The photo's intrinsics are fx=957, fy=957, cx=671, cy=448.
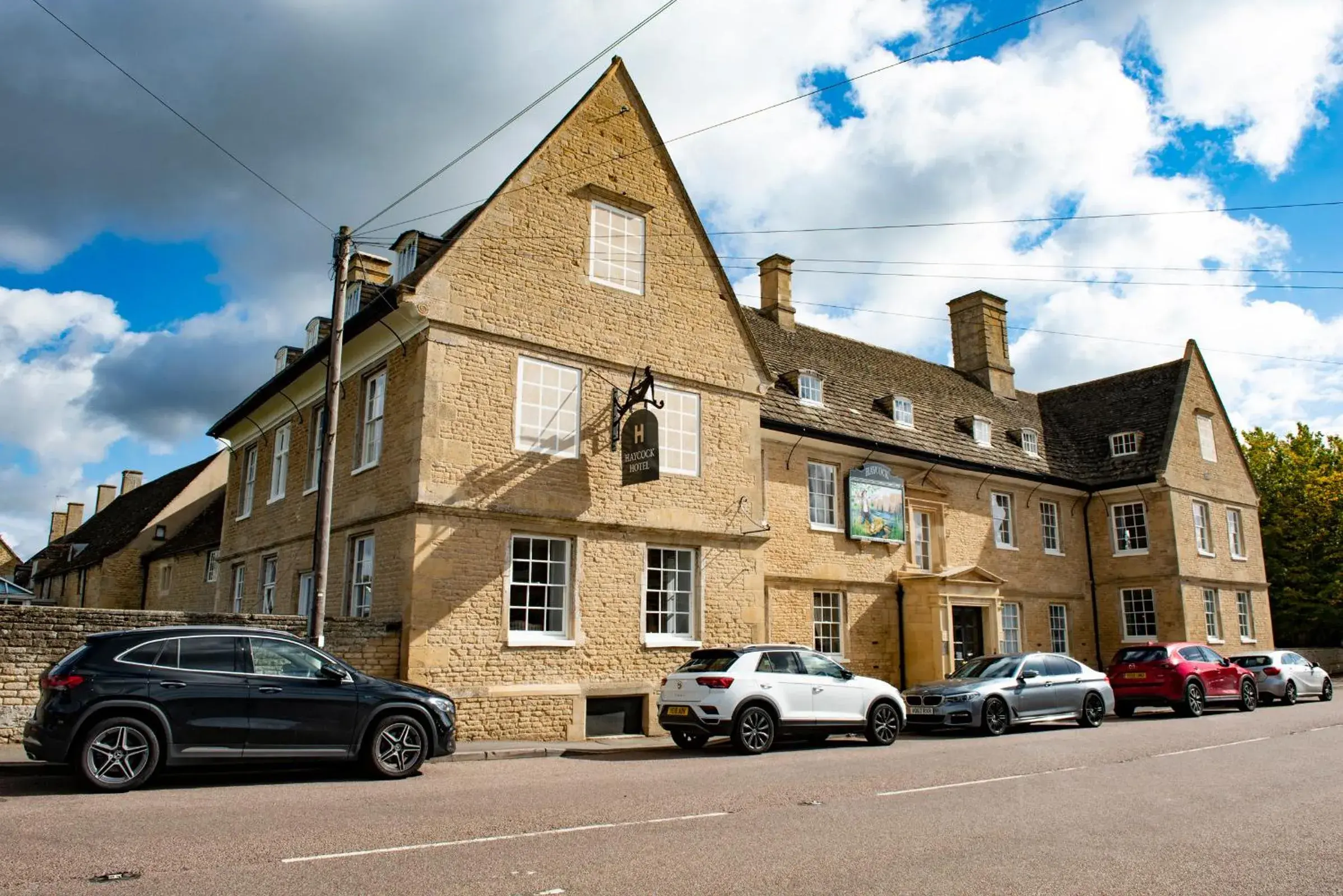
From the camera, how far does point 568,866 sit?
6.29 m

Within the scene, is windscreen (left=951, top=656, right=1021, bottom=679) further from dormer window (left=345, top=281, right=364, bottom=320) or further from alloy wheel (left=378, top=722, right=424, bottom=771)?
dormer window (left=345, top=281, right=364, bottom=320)

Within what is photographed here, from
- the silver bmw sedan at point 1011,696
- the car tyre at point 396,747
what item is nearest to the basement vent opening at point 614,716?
the silver bmw sedan at point 1011,696

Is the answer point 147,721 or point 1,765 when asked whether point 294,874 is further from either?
point 1,765

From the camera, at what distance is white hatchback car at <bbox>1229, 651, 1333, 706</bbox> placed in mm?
23031

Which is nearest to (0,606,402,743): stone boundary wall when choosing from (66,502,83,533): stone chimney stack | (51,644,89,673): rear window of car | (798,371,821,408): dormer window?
(51,644,89,673): rear window of car

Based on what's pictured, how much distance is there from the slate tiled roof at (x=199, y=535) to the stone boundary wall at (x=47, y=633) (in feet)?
50.6

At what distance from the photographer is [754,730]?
13.6 m

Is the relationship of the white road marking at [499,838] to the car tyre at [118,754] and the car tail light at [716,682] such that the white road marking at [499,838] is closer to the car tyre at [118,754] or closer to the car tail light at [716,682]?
the car tyre at [118,754]

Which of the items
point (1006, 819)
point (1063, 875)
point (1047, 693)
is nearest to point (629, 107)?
point (1047, 693)

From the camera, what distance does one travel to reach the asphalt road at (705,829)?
599 centimetres

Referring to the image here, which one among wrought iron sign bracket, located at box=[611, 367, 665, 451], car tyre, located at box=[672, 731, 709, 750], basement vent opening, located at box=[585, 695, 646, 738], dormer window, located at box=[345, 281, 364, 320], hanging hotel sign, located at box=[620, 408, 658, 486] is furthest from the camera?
dormer window, located at box=[345, 281, 364, 320]

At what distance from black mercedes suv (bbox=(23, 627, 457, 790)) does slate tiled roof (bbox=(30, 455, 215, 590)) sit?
28458mm

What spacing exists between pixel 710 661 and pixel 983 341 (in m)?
22.3

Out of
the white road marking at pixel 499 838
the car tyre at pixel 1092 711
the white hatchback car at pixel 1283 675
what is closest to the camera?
the white road marking at pixel 499 838
